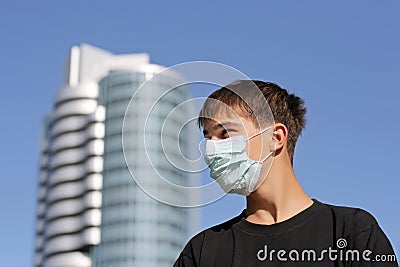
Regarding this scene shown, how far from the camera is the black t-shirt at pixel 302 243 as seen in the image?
310 centimetres

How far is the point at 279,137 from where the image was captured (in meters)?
3.32

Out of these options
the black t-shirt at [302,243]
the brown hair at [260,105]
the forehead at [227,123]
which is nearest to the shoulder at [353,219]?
the black t-shirt at [302,243]

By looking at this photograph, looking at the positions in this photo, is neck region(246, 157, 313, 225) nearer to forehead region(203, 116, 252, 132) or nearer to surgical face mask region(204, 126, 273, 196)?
surgical face mask region(204, 126, 273, 196)

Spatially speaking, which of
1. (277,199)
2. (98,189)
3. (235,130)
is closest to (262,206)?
(277,199)

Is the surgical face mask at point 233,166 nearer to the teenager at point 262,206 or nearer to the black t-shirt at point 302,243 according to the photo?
the teenager at point 262,206

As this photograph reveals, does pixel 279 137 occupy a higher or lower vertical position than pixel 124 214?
lower

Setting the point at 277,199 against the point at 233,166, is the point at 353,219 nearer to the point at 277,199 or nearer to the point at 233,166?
the point at 277,199

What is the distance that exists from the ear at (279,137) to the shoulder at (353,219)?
0.94 feet

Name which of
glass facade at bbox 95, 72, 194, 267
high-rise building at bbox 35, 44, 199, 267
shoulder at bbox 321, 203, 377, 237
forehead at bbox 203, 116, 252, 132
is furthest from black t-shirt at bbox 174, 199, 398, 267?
glass facade at bbox 95, 72, 194, 267

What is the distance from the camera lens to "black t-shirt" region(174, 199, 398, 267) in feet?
10.2

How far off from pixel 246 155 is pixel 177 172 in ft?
0.84

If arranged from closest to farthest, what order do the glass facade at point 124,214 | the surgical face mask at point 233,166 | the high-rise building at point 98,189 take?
the surgical face mask at point 233,166 < the high-rise building at point 98,189 < the glass facade at point 124,214

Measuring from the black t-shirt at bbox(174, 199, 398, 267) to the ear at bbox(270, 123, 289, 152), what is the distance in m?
0.24

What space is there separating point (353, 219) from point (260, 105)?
1.71 ft
